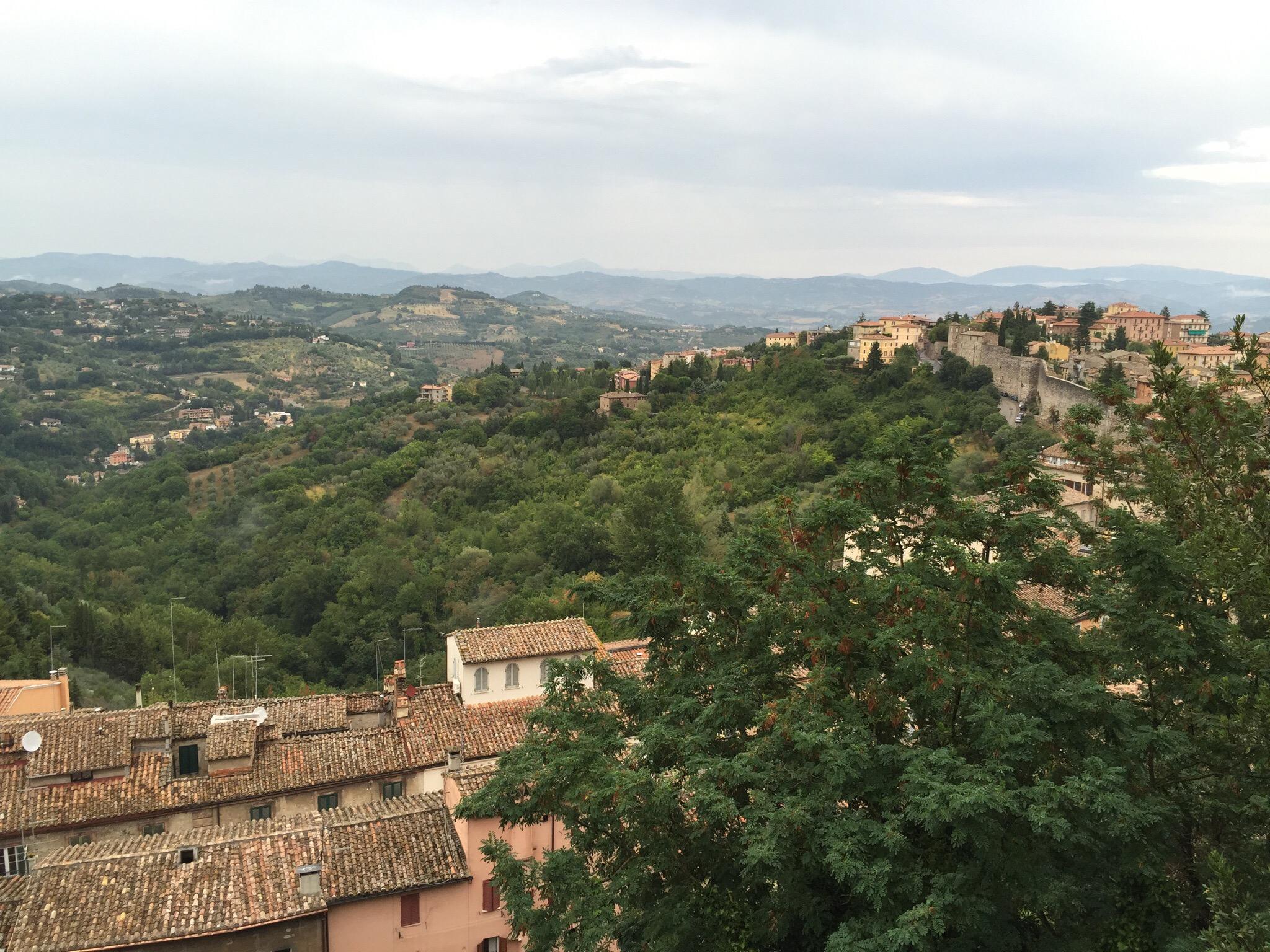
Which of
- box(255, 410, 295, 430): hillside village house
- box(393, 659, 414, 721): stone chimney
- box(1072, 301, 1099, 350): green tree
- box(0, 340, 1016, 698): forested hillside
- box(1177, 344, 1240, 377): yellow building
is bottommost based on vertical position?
box(255, 410, 295, 430): hillside village house

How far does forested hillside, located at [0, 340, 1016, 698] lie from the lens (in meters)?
40.2

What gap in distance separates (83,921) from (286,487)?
2312 inches

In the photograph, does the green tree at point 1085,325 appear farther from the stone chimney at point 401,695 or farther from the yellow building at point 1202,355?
the stone chimney at point 401,695

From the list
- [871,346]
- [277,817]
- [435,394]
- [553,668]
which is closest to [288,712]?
[277,817]

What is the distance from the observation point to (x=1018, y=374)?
155 ft

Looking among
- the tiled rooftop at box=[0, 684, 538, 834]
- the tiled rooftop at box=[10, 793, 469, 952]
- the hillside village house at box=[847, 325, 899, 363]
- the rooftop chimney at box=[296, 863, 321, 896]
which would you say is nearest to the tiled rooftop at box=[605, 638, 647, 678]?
the tiled rooftop at box=[0, 684, 538, 834]

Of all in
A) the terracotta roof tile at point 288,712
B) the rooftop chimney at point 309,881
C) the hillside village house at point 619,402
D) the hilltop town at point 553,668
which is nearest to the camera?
the hilltop town at point 553,668

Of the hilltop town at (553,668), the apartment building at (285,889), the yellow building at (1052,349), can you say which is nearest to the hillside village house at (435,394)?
the hilltop town at (553,668)

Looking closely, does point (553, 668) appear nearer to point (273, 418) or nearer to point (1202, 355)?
point (1202, 355)

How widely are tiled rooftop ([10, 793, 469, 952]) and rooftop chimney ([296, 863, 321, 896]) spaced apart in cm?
6

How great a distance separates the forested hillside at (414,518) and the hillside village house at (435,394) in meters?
9.63

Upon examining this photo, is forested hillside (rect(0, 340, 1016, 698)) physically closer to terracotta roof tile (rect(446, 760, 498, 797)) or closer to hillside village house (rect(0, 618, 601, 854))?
hillside village house (rect(0, 618, 601, 854))

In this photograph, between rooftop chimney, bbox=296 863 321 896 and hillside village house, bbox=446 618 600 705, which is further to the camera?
hillside village house, bbox=446 618 600 705

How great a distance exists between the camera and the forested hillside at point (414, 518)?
132 feet
